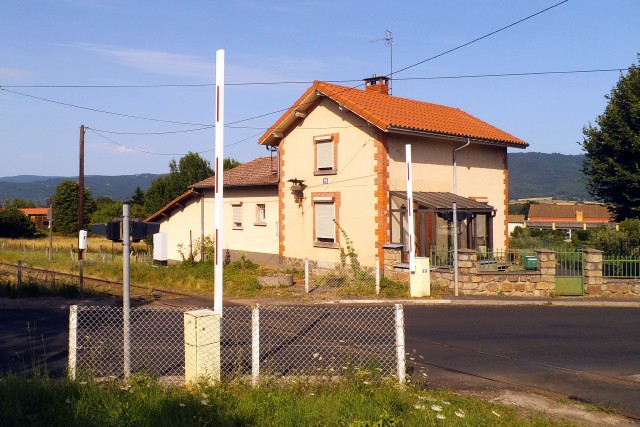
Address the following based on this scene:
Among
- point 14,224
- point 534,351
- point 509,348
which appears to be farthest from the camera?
point 14,224

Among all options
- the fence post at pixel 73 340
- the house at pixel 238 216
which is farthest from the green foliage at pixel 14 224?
the fence post at pixel 73 340

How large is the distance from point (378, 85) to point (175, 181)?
4502cm

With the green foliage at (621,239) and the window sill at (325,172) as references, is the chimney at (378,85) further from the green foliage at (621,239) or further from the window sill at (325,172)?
the green foliage at (621,239)

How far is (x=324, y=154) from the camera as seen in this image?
23.2 m

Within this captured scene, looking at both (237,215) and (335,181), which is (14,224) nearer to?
(237,215)

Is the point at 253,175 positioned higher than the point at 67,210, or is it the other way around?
the point at 67,210

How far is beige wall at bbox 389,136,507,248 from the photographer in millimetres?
21562

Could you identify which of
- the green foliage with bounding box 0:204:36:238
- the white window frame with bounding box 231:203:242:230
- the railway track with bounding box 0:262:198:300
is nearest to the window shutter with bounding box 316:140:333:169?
the white window frame with bounding box 231:203:242:230

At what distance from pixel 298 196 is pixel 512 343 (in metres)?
13.7

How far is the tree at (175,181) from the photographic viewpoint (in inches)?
2584

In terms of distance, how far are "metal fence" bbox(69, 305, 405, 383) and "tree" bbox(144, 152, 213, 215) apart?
4906 centimetres

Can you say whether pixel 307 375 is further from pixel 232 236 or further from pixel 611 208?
pixel 611 208

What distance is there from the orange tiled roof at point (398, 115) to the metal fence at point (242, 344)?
807 cm

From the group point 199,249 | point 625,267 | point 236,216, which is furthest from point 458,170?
point 199,249
